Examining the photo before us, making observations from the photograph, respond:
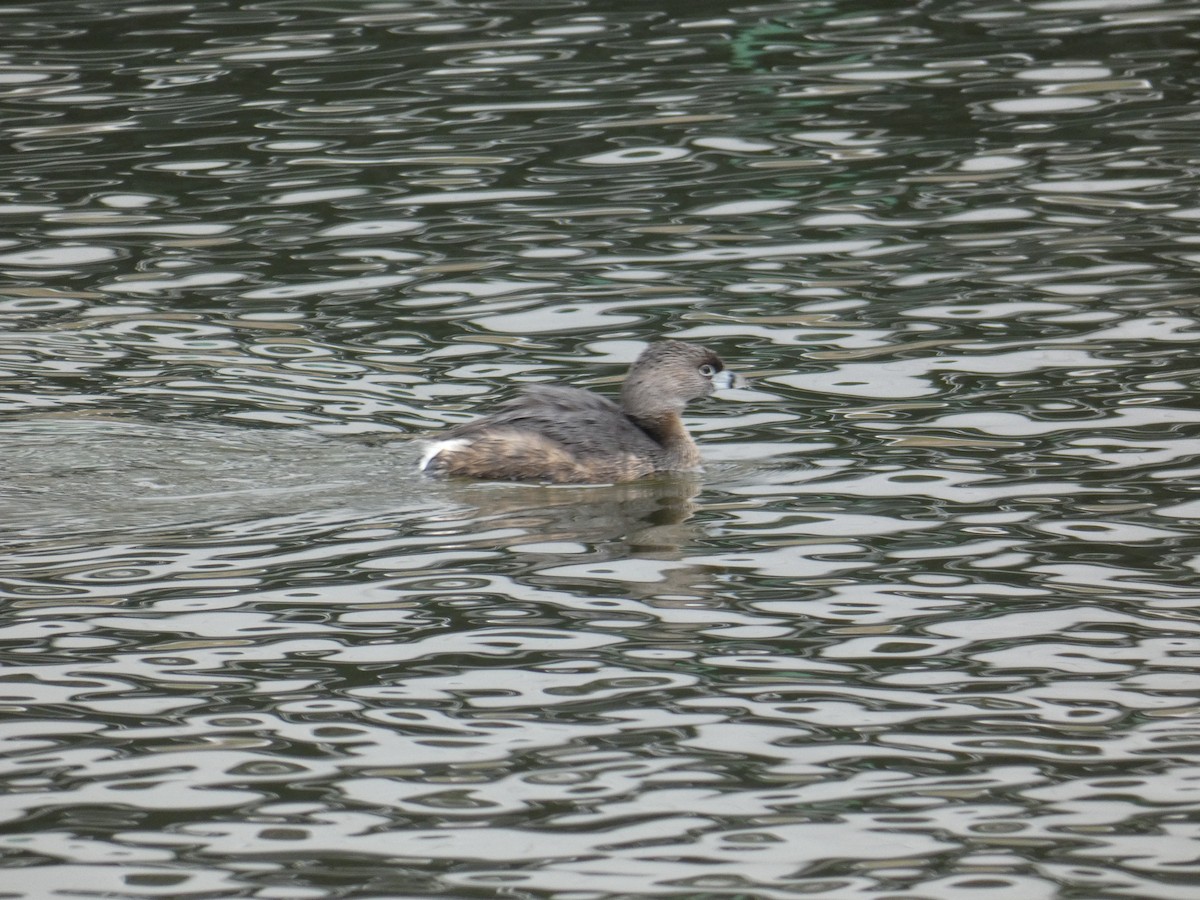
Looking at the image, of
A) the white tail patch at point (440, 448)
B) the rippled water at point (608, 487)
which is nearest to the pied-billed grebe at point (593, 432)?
the white tail patch at point (440, 448)

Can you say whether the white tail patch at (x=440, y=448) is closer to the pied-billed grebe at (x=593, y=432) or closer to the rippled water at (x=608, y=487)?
the pied-billed grebe at (x=593, y=432)

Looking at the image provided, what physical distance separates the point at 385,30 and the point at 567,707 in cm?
1401

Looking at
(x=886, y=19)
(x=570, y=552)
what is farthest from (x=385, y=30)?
(x=570, y=552)

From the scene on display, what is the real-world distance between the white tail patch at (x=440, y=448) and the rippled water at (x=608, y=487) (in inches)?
6.4

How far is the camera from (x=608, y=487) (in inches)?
421

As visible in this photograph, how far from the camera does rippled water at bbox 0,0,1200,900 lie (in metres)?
6.74

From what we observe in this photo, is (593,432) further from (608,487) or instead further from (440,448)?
(440,448)

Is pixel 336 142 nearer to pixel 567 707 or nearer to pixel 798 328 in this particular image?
pixel 798 328

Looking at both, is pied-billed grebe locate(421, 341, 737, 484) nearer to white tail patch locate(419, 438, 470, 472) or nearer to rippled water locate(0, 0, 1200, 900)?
white tail patch locate(419, 438, 470, 472)

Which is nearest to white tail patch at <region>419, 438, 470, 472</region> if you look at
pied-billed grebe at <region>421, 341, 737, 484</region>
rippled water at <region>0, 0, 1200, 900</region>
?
pied-billed grebe at <region>421, 341, 737, 484</region>

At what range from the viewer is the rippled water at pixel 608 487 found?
674cm

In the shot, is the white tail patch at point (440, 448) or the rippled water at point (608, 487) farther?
the white tail patch at point (440, 448)

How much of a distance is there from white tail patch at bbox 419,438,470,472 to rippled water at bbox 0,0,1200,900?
16 cm

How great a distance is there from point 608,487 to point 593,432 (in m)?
0.28
